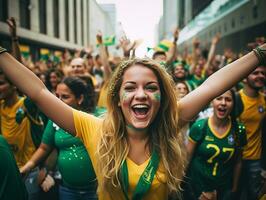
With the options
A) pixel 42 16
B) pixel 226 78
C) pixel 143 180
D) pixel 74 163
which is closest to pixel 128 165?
pixel 143 180

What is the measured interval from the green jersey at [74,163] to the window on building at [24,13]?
20.8 m

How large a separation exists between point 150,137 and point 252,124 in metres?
2.40

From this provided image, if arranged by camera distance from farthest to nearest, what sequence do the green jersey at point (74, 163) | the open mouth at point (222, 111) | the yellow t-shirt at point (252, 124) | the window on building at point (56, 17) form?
the window on building at point (56, 17) → the yellow t-shirt at point (252, 124) → the open mouth at point (222, 111) → the green jersey at point (74, 163)

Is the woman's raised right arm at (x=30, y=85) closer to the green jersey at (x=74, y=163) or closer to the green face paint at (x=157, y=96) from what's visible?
the green face paint at (x=157, y=96)

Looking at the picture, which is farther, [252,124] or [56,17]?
[56,17]

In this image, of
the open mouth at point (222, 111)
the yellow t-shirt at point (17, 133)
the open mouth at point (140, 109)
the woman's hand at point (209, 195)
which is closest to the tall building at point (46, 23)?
the yellow t-shirt at point (17, 133)

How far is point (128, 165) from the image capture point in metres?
1.98

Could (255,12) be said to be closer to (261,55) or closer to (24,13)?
(24,13)

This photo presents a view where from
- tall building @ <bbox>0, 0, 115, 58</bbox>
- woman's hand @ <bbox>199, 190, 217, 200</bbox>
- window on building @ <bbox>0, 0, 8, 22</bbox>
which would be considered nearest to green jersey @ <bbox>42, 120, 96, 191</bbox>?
woman's hand @ <bbox>199, 190, 217, 200</bbox>

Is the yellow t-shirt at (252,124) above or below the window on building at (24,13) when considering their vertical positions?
below

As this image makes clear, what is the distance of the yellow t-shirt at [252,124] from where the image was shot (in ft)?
13.1

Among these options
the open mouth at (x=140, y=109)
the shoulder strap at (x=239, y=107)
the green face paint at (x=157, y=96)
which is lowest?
the shoulder strap at (x=239, y=107)

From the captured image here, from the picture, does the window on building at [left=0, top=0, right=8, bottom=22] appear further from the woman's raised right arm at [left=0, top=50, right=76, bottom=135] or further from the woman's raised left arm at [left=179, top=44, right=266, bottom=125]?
the woman's raised left arm at [left=179, top=44, right=266, bottom=125]

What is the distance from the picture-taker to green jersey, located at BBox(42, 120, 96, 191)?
2.84 metres
